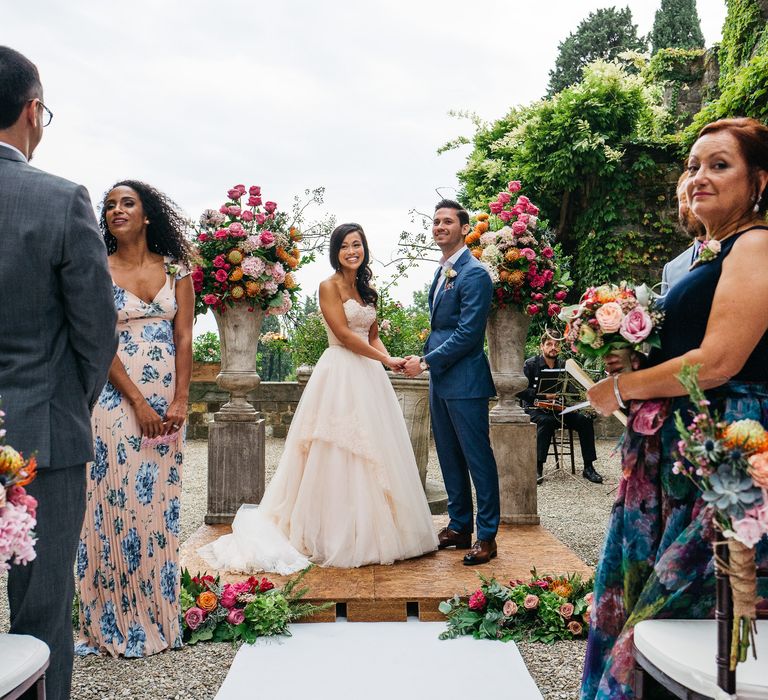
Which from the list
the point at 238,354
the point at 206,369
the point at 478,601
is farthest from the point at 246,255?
the point at 206,369

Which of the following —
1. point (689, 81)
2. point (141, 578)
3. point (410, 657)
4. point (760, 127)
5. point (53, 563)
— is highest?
point (689, 81)

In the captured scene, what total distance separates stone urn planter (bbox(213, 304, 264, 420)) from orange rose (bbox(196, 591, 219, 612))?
1.97 m

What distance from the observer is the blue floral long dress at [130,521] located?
3.11 meters

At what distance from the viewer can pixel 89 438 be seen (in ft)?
6.84

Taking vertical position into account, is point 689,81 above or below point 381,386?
above

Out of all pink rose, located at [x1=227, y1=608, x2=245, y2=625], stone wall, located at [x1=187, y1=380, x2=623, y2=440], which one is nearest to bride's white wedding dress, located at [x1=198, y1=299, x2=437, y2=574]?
pink rose, located at [x1=227, y1=608, x2=245, y2=625]

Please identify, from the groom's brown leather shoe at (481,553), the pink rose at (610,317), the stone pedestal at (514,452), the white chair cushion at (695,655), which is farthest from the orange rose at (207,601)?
the stone pedestal at (514,452)

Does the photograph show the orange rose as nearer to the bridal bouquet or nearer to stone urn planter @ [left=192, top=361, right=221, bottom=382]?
the bridal bouquet

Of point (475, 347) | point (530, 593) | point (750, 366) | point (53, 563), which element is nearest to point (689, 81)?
point (475, 347)

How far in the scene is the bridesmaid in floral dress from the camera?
3107mm

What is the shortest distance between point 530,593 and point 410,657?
78 centimetres

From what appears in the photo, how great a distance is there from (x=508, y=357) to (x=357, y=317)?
4.81ft

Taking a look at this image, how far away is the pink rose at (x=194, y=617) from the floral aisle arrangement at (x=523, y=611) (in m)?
1.14

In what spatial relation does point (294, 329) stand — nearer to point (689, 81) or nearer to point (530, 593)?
point (530, 593)
